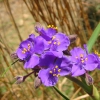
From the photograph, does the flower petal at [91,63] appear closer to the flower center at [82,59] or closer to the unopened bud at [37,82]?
the flower center at [82,59]

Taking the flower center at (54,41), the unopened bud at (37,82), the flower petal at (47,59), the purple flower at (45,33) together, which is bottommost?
the unopened bud at (37,82)

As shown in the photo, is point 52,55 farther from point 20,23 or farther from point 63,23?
point 20,23

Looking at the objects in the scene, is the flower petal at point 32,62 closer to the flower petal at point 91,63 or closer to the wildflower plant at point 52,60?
the wildflower plant at point 52,60

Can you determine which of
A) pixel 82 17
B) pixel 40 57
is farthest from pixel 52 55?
pixel 82 17

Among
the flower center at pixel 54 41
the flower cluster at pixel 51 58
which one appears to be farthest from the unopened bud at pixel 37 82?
the flower center at pixel 54 41

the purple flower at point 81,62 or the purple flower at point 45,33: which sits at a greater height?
the purple flower at point 45,33

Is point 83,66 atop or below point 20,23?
atop

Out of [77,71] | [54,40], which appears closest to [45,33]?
[54,40]

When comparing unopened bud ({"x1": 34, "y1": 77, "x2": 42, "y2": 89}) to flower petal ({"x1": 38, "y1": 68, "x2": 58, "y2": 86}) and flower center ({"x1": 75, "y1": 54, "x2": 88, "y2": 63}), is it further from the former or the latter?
flower center ({"x1": 75, "y1": 54, "x2": 88, "y2": 63})
